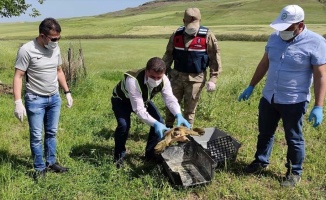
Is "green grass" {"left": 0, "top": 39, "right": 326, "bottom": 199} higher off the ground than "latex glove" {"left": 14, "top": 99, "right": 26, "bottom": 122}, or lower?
lower

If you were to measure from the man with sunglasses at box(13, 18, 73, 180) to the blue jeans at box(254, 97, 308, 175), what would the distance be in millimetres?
2291

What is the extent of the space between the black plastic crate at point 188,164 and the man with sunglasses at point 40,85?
1.27 m

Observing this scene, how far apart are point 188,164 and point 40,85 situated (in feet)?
6.36

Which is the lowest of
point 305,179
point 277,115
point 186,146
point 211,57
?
point 305,179

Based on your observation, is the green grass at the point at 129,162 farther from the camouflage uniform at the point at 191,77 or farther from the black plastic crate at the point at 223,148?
the camouflage uniform at the point at 191,77

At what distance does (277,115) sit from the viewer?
12.7ft

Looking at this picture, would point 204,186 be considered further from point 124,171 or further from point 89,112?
point 89,112

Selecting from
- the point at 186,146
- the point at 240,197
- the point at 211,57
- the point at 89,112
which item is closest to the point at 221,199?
the point at 240,197

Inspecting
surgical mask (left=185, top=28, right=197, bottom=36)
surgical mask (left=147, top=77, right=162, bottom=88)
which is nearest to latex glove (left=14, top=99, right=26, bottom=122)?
surgical mask (left=147, top=77, right=162, bottom=88)

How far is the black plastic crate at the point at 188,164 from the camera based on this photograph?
3.73 meters

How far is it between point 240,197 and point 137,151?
5.35 feet

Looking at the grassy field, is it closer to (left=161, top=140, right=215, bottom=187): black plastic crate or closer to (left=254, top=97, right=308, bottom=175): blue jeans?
(left=161, top=140, right=215, bottom=187): black plastic crate

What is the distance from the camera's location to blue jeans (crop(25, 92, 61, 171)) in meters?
3.59

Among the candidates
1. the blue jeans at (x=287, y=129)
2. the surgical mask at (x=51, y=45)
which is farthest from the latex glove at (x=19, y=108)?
the blue jeans at (x=287, y=129)
